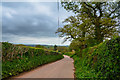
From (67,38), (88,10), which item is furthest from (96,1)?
(67,38)

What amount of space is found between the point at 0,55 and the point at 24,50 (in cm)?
277

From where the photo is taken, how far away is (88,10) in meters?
10.4

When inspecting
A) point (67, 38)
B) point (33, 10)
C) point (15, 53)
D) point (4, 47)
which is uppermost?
point (33, 10)

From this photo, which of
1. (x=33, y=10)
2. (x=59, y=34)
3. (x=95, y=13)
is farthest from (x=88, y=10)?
(x=59, y=34)

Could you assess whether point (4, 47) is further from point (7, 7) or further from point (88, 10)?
point (88, 10)

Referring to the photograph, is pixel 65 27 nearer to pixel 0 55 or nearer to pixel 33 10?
pixel 33 10

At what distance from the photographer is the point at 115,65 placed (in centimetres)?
258

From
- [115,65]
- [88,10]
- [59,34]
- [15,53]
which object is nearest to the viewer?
[115,65]

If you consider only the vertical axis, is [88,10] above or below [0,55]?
above

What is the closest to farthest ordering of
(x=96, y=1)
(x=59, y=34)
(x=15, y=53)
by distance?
(x=15, y=53) → (x=96, y=1) → (x=59, y=34)

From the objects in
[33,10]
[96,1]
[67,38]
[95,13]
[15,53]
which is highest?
[96,1]

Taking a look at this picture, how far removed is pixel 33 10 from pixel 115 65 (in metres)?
6.91

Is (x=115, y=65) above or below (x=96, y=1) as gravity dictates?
below

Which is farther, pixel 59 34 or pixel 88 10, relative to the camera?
pixel 59 34
